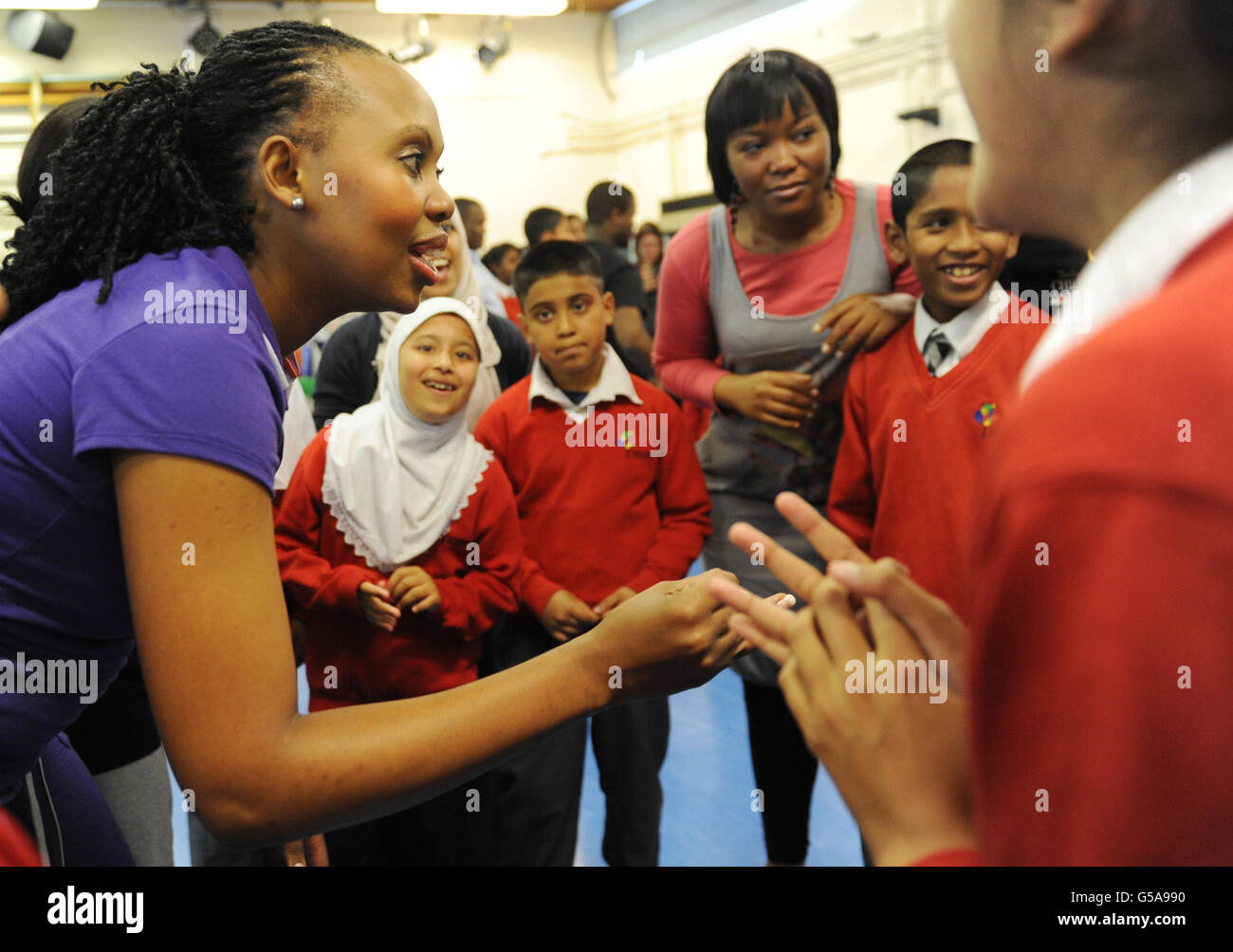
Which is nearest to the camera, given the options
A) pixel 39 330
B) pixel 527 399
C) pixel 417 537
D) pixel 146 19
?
pixel 39 330

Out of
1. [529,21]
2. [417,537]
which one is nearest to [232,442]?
[417,537]

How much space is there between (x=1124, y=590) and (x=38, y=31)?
934cm

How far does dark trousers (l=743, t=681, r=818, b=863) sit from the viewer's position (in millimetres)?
1988

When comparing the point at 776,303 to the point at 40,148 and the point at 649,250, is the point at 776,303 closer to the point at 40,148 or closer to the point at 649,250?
the point at 40,148

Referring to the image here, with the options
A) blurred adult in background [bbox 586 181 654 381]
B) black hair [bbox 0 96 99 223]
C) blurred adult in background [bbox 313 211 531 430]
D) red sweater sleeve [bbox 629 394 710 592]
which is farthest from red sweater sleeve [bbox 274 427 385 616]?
blurred adult in background [bbox 586 181 654 381]

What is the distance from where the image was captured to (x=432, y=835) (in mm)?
1962

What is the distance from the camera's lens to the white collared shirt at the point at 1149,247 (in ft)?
1.61

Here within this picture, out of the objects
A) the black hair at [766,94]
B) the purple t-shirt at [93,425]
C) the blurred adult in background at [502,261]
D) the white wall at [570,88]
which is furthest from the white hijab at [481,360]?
the white wall at [570,88]

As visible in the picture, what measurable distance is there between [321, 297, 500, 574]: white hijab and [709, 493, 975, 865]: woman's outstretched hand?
4.56 ft

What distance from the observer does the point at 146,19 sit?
8.50m

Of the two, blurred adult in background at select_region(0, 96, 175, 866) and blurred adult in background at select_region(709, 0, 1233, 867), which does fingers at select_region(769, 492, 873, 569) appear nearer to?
blurred adult in background at select_region(709, 0, 1233, 867)

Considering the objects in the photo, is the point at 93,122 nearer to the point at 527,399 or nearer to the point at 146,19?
the point at 527,399

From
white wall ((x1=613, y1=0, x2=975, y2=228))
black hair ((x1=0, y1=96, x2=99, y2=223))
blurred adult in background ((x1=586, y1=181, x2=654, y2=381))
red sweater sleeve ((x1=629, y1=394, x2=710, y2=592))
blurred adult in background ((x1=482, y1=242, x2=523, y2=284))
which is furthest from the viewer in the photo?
white wall ((x1=613, y1=0, x2=975, y2=228))
